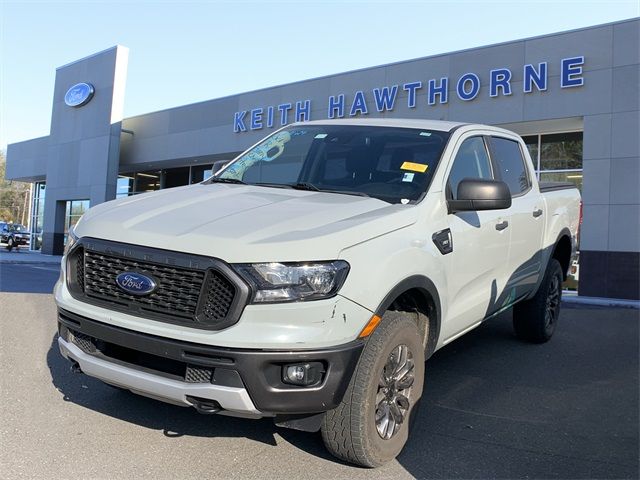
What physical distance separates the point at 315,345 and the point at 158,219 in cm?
112

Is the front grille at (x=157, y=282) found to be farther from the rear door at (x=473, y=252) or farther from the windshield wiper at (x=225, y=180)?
the rear door at (x=473, y=252)

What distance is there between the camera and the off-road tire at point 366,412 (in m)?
2.79

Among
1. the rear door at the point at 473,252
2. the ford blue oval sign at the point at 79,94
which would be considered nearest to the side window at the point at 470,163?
the rear door at the point at 473,252

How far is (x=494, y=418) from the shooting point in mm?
3873

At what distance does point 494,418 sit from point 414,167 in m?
1.85

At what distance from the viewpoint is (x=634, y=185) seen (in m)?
11.9

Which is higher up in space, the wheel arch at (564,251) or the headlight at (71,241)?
the wheel arch at (564,251)

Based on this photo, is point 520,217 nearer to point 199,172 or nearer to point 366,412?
point 366,412

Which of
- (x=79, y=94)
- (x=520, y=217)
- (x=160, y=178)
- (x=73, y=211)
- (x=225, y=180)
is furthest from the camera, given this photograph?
(x=73, y=211)

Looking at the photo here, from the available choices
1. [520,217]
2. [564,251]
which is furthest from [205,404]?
[564,251]

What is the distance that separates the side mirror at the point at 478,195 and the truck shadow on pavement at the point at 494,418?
1476 mm

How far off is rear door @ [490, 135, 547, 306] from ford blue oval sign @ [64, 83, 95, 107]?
77.9 feet

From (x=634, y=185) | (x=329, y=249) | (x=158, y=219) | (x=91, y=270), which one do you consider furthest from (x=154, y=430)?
(x=634, y=185)

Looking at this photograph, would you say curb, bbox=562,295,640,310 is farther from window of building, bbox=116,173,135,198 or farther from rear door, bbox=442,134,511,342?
window of building, bbox=116,173,135,198
